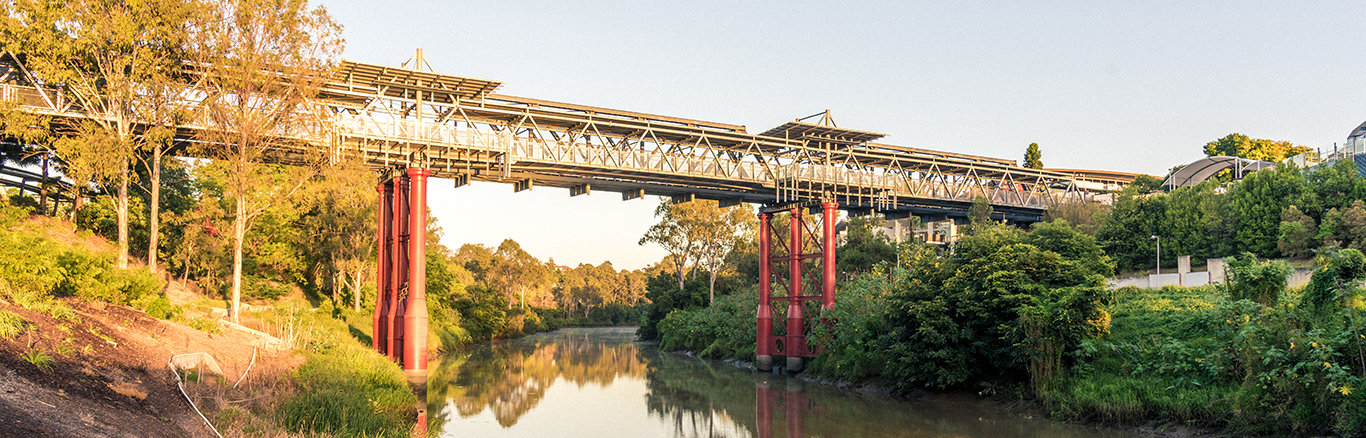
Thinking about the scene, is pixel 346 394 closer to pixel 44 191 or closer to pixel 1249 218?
pixel 44 191

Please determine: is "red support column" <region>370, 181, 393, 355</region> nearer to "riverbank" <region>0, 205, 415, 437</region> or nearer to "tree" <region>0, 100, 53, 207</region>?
"riverbank" <region>0, 205, 415, 437</region>

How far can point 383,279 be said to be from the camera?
37156 mm

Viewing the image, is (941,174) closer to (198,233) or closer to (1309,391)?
(1309,391)

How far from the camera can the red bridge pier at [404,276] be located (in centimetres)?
3225

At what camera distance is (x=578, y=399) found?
3572cm

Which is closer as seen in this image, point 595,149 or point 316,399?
point 316,399

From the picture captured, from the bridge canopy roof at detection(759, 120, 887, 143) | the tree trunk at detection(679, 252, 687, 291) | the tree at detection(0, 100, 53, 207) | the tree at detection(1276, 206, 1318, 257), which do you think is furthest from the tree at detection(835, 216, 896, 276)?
the tree at detection(0, 100, 53, 207)

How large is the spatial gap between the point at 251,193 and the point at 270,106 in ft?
10.3

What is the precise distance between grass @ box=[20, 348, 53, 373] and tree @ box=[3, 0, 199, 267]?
725 inches

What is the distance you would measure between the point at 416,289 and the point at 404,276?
3.41 meters

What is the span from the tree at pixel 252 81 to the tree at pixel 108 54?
4.67 ft

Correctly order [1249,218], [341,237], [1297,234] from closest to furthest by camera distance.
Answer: [1297,234] → [1249,218] → [341,237]

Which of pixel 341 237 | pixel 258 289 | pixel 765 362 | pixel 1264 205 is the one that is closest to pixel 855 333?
pixel 765 362

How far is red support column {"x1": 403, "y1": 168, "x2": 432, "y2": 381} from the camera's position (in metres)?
32.2
